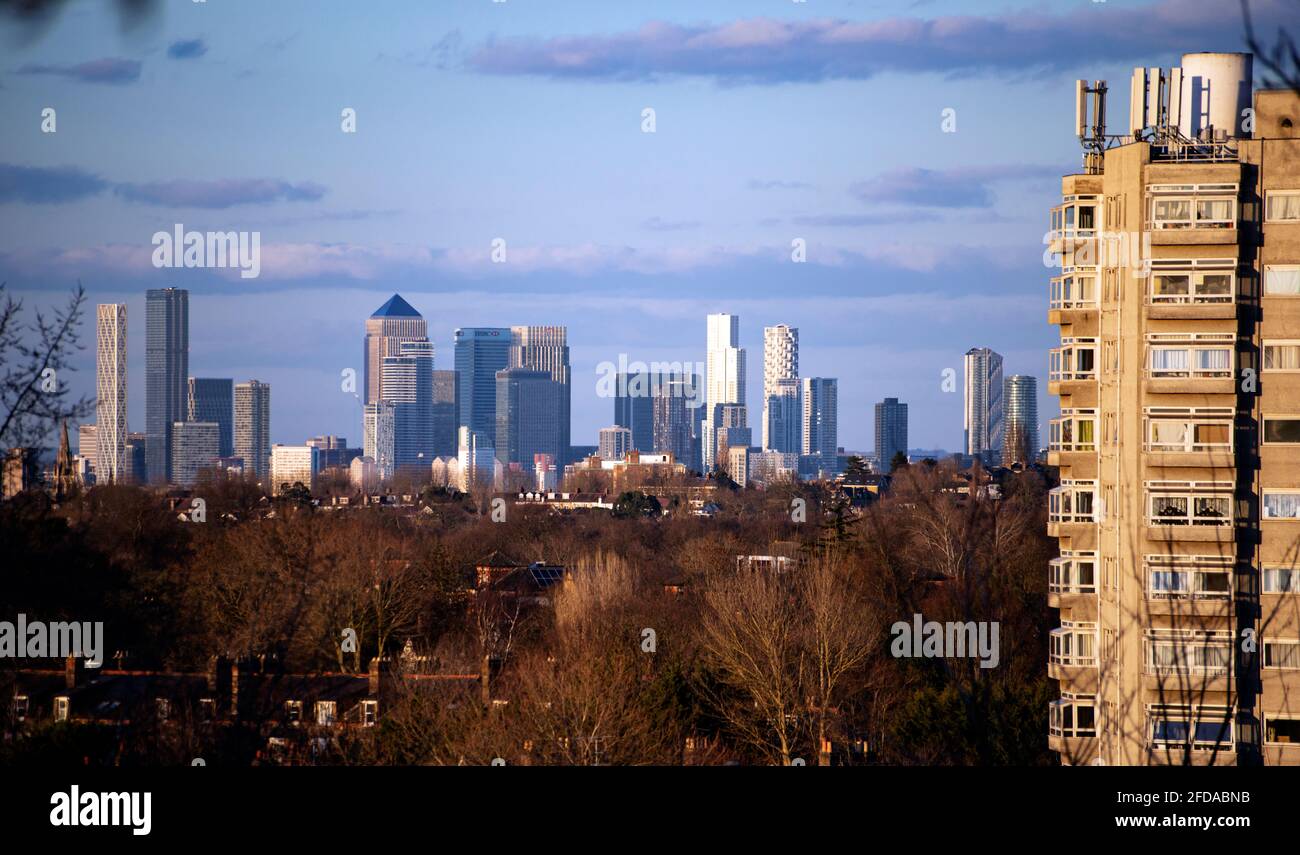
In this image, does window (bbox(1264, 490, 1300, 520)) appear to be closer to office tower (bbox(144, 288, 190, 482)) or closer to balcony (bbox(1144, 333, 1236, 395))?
balcony (bbox(1144, 333, 1236, 395))

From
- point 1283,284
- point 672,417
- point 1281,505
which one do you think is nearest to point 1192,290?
point 1283,284

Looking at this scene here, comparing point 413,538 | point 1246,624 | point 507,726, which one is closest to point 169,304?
point 413,538

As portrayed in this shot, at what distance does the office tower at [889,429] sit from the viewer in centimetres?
9644

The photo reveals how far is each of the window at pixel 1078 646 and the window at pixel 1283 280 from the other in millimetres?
3741

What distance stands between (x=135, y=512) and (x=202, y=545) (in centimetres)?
186

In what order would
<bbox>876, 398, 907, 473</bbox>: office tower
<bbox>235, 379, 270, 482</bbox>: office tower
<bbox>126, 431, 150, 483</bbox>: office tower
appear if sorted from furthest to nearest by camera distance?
1. <bbox>235, 379, 270, 482</bbox>: office tower
2. <bbox>876, 398, 907, 473</bbox>: office tower
3. <bbox>126, 431, 150, 483</bbox>: office tower

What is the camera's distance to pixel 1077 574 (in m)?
14.4

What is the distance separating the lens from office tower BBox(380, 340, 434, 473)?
601ft

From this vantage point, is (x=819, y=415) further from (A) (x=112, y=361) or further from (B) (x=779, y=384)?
(A) (x=112, y=361)

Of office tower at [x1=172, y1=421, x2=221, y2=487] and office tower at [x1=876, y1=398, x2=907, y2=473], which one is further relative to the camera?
office tower at [x1=876, y1=398, x2=907, y2=473]

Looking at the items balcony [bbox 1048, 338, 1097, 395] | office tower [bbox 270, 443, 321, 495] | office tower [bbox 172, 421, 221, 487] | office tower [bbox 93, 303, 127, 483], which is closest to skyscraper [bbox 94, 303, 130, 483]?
office tower [bbox 93, 303, 127, 483]

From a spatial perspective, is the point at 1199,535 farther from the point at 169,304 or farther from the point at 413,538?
the point at 169,304

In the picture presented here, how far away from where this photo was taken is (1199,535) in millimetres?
13617

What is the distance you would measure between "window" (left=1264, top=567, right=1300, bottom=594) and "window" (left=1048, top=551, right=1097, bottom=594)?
160 centimetres
